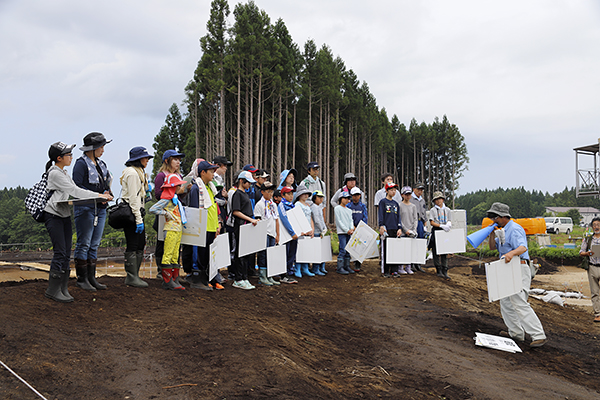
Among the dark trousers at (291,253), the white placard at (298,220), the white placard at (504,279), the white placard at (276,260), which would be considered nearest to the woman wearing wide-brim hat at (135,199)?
the white placard at (276,260)

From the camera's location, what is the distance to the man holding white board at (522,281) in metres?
5.89

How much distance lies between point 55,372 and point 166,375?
2.72 feet

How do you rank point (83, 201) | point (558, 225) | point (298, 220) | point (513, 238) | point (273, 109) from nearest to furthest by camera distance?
1. point (83, 201)
2. point (513, 238)
3. point (298, 220)
4. point (273, 109)
5. point (558, 225)

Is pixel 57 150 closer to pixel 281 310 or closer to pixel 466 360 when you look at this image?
pixel 281 310

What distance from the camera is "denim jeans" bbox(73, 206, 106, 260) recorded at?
17.1 ft

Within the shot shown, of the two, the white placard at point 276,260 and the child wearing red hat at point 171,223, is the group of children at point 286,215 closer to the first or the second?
the child wearing red hat at point 171,223

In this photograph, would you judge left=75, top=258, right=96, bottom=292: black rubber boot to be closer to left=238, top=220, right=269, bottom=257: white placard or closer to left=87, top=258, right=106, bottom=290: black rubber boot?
left=87, top=258, right=106, bottom=290: black rubber boot

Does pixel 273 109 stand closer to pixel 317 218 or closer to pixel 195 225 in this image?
pixel 317 218

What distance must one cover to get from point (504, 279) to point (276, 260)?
4.12 metres

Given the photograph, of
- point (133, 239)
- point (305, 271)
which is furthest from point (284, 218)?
point (133, 239)

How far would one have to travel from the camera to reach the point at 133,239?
233 inches

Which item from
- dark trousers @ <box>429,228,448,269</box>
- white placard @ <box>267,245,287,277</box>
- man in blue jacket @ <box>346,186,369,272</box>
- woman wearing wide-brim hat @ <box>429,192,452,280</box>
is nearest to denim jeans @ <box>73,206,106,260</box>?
white placard @ <box>267,245,287,277</box>

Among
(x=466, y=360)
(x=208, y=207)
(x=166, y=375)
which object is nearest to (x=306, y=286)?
(x=208, y=207)

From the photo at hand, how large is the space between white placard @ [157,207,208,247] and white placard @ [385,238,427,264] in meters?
5.16
